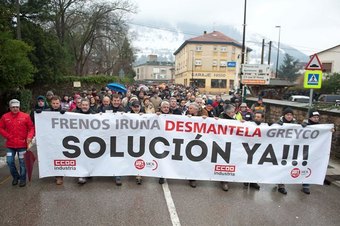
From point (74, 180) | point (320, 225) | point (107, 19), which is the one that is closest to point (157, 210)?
point (74, 180)

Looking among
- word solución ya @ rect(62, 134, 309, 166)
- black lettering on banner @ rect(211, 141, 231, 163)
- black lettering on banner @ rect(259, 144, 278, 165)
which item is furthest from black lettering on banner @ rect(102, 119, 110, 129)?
black lettering on banner @ rect(259, 144, 278, 165)

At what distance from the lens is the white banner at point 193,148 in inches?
216

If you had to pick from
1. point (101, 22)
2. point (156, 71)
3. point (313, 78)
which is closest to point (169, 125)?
point (313, 78)

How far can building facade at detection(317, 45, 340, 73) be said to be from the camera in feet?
144

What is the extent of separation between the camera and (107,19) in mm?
30125

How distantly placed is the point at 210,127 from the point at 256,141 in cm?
97

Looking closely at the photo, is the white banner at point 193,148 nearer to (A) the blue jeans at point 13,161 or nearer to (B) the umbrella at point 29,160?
(B) the umbrella at point 29,160

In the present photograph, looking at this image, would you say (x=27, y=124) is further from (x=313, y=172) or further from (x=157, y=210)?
(x=313, y=172)

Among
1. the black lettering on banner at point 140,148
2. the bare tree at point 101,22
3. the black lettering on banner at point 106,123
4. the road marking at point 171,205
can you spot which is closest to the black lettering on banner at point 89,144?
the black lettering on banner at point 106,123

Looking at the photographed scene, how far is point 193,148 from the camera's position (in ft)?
18.1

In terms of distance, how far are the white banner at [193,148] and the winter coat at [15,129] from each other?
1121 millimetres

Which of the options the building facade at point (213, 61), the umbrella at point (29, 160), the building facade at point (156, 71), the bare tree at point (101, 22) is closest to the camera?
the umbrella at point (29, 160)

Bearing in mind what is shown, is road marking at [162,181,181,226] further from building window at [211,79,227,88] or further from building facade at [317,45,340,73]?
building window at [211,79,227,88]

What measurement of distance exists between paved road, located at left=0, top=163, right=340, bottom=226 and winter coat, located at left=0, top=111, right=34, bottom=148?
87cm
